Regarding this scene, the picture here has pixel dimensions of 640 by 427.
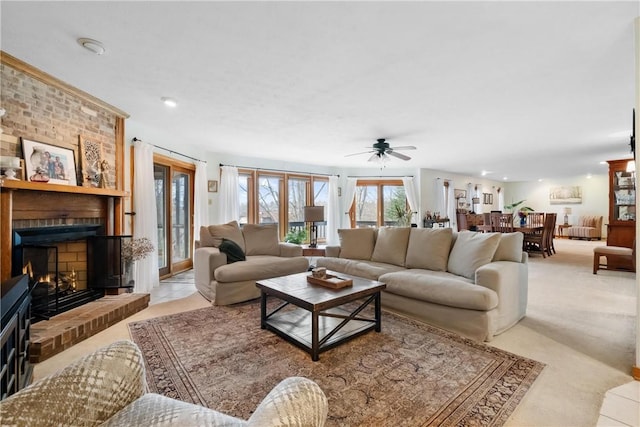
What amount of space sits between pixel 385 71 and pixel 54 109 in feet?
10.4

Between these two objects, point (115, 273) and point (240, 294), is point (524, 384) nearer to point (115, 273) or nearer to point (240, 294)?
point (240, 294)

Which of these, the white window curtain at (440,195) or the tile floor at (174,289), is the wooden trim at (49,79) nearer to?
the tile floor at (174,289)

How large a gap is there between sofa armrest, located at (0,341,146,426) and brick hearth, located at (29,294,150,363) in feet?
5.77

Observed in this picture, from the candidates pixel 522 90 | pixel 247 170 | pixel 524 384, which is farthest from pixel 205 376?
pixel 247 170

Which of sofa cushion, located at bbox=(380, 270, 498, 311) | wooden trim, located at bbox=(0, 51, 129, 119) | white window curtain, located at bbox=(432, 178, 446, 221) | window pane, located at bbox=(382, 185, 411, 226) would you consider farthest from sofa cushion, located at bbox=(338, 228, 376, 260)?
white window curtain, located at bbox=(432, 178, 446, 221)

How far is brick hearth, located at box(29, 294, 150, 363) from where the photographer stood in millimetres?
2182

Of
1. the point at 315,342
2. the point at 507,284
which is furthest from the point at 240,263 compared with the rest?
the point at 507,284

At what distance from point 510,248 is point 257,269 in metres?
2.81

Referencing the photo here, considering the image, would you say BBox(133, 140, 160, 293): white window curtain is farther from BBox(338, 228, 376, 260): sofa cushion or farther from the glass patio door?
BBox(338, 228, 376, 260): sofa cushion

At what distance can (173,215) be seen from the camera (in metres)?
5.07

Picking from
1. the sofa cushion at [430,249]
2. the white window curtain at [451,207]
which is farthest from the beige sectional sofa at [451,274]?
the white window curtain at [451,207]

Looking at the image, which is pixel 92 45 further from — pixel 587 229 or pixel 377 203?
pixel 587 229

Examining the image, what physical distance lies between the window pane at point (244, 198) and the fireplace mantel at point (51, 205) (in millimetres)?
2766

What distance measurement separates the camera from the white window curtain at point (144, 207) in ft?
12.7
